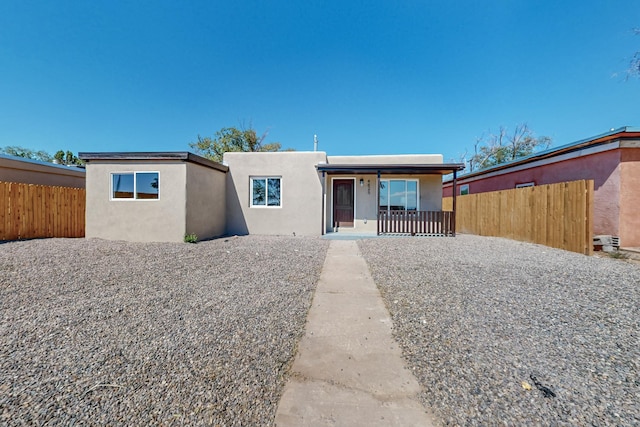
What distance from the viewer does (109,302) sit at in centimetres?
334

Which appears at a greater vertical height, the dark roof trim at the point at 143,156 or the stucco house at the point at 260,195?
the dark roof trim at the point at 143,156

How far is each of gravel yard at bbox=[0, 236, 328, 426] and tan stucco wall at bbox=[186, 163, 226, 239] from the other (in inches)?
142

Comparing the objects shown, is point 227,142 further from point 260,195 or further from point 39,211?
point 39,211

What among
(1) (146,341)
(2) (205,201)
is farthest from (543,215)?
(2) (205,201)

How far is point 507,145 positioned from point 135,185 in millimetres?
32467

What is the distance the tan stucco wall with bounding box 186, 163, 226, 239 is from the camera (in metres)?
8.45

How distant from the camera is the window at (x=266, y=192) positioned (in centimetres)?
1074

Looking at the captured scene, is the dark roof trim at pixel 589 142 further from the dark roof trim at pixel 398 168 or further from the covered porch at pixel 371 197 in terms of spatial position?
the covered porch at pixel 371 197

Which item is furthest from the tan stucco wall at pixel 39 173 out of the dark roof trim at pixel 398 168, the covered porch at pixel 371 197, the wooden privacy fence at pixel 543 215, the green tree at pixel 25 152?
the green tree at pixel 25 152

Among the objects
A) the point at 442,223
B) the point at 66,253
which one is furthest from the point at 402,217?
the point at 66,253

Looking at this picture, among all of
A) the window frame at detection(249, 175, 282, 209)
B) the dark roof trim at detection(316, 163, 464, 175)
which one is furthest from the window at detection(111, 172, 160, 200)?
the dark roof trim at detection(316, 163, 464, 175)

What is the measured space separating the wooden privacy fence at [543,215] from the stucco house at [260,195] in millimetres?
1977

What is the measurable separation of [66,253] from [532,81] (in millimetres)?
23520

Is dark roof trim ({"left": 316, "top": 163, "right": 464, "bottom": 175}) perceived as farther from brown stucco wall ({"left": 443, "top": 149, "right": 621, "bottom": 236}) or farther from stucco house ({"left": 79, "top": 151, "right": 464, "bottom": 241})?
brown stucco wall ({"left": 443, "top": 149, "right": 621, "bottom": 236})
